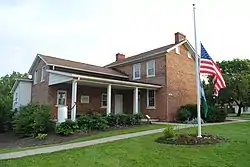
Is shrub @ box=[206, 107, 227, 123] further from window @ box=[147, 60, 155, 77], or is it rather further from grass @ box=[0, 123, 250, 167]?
grass @ box=[0, 123, 250, 167]

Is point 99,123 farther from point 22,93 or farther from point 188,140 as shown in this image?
point 22,93

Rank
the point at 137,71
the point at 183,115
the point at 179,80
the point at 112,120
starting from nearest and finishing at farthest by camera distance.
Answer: the point at 112,120
the point at 183,115
the point at 179,80
the point at 137,71

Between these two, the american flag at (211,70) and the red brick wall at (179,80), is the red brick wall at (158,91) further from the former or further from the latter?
the american flag at (211,70)

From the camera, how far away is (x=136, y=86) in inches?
818

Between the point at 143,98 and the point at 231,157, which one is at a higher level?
the point at 143,98

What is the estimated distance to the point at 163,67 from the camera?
74.4ft

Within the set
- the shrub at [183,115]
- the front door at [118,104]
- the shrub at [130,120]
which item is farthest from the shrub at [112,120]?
the front door at [118,104]

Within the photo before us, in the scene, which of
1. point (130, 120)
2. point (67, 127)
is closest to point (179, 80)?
point (130, 120)

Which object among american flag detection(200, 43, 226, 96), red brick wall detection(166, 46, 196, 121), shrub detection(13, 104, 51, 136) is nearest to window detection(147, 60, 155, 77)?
red brick wall detection(166, 46, 196, 121)

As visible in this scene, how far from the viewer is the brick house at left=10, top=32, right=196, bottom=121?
2123 centimetres

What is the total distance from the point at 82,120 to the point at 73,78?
288 cm

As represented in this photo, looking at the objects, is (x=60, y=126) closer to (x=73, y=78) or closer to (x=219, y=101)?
(x=73, y=78)

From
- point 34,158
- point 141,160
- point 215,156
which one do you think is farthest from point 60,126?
point 215,156

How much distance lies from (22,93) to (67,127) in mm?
12509
